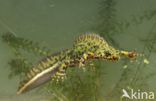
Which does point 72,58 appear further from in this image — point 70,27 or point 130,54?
point 130,54

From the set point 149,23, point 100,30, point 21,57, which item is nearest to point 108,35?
point 100,30

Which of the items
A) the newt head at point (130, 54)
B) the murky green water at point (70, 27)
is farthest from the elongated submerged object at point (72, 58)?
the murky green water at point (70, 27)

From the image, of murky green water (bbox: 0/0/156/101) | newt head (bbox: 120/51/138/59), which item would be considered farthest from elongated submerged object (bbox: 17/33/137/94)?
murky green water (bbox: 0/0/156/101)

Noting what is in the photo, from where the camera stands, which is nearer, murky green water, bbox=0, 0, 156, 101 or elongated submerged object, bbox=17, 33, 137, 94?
elongated submerged object, bbox=17, 33, 137, 94

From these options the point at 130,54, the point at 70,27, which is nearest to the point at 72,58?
the point at 70,27

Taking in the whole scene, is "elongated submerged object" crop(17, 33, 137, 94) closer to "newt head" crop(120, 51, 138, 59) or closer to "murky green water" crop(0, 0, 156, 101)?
"newt head" crop(120, 51, 138, 59)

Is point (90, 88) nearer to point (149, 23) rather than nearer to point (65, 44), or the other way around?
point (65, 44)
